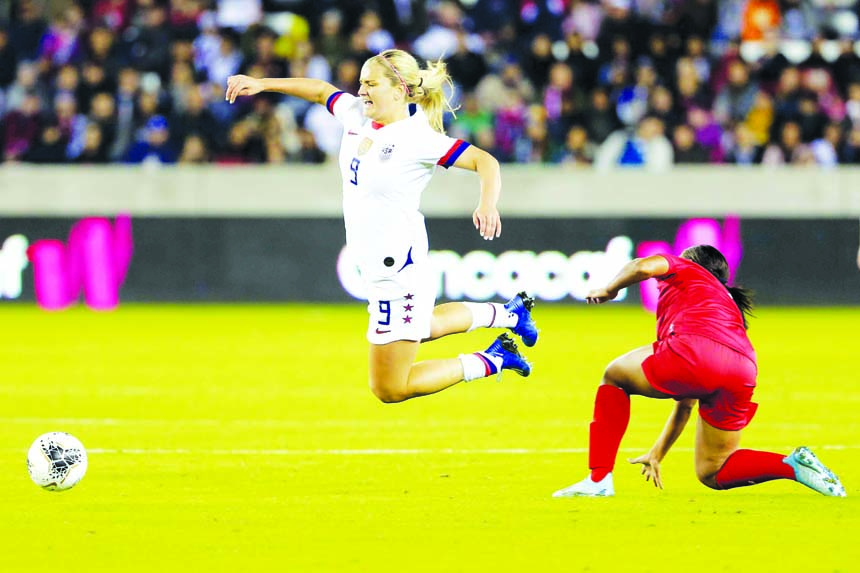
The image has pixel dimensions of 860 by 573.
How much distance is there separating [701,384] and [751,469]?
0.49 m

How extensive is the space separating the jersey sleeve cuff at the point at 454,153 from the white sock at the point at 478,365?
3.73 ft

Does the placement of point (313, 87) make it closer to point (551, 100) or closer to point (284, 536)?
point (284, 536)

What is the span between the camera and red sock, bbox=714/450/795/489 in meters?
6.98

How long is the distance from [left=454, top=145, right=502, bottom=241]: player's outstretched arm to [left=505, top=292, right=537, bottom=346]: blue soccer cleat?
145 centimetres

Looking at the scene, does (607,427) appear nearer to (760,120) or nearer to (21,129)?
(760,120)

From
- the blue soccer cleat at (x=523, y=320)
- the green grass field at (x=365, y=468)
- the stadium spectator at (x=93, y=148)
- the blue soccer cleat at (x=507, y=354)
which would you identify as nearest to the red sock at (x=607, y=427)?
the green grass field at (x=365, y=468)

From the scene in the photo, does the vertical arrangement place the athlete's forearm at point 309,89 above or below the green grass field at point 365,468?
above

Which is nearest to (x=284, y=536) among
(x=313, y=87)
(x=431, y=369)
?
(x=431, y=369)

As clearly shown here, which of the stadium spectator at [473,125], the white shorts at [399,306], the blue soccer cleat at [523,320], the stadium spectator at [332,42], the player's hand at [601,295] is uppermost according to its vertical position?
the stadium spectator at [332,42]

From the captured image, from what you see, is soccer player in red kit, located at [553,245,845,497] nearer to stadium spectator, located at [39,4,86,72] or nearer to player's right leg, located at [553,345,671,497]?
player's right leg, located at [553,345,671,497]

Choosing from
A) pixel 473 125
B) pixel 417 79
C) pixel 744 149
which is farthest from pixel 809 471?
pixel 744 149

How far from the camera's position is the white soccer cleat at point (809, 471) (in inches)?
274

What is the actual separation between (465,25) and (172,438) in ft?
41.6

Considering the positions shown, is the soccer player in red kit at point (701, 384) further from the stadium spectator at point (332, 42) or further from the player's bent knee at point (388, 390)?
the stadium spectator at point (332, 42)
